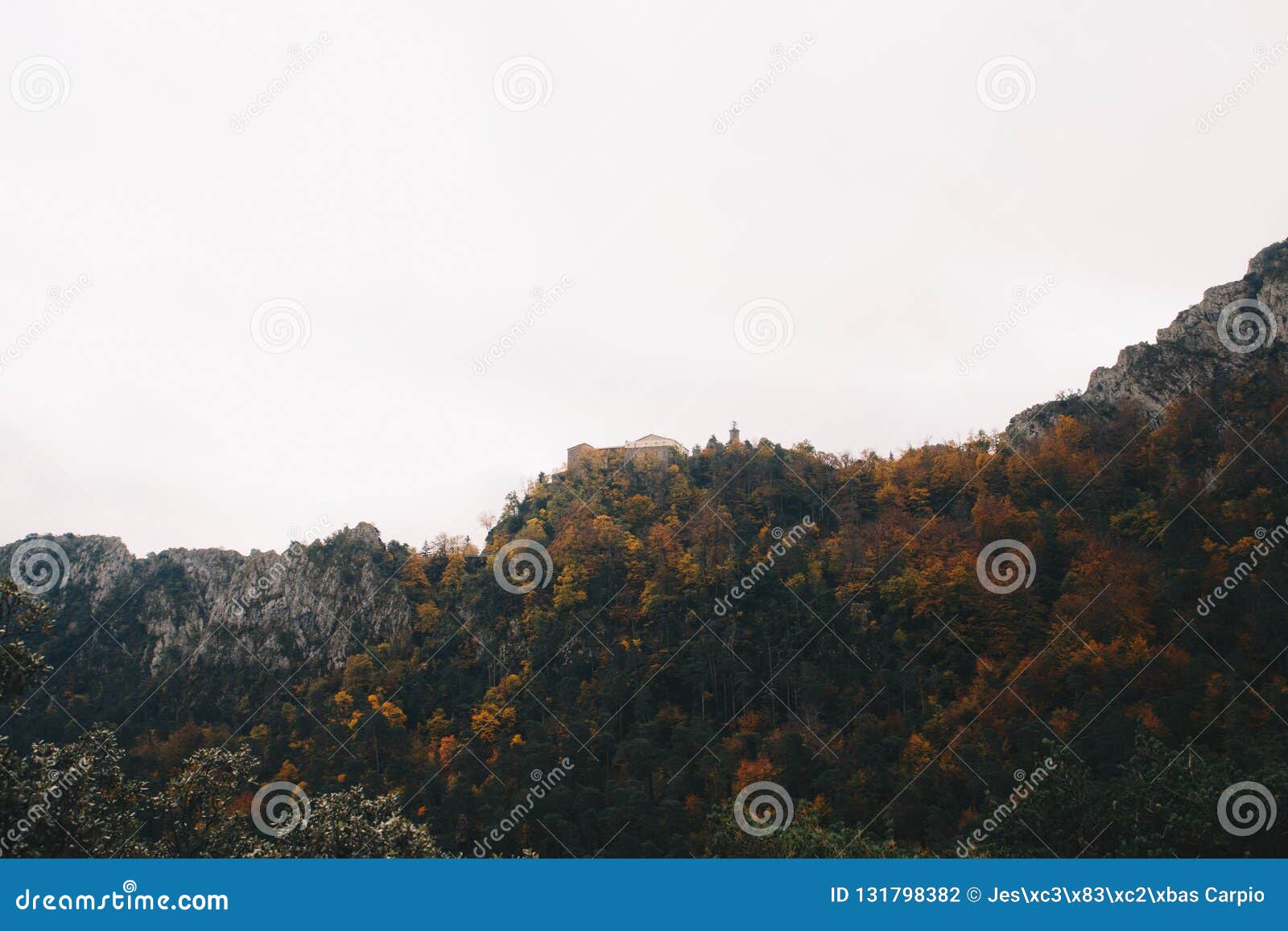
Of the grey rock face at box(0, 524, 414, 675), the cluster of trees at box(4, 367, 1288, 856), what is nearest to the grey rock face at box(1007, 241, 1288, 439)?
the cluster of trees at box(4, 367, 1288, 856)

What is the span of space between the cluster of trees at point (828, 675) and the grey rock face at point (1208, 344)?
533 cm

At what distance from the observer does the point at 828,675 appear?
2461 inches

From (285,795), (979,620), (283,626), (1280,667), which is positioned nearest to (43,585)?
(283,626)

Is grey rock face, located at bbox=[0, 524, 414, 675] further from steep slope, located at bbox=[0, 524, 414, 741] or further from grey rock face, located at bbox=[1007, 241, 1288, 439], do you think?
grey rock face, located at bbox=[1007, 241, 1288, 439]

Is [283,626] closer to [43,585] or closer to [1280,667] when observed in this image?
[43,585]

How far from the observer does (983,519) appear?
69250 mm

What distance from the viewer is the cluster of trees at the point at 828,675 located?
34.9 meters

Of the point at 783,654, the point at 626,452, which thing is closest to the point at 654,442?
the point at 626,452

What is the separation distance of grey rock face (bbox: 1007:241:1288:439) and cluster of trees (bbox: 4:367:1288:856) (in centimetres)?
533

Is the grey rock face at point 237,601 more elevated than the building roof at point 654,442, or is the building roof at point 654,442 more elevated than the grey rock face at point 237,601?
the building roof at point 654,442

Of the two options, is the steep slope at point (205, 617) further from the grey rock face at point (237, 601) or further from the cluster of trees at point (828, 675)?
the cluster of trees at point (828, 675)

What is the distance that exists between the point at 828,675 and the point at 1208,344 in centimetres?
5474

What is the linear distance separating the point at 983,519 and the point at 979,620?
34.3 feet

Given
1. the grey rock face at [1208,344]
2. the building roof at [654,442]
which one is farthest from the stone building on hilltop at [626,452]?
the grey rock face at [1208,344]
